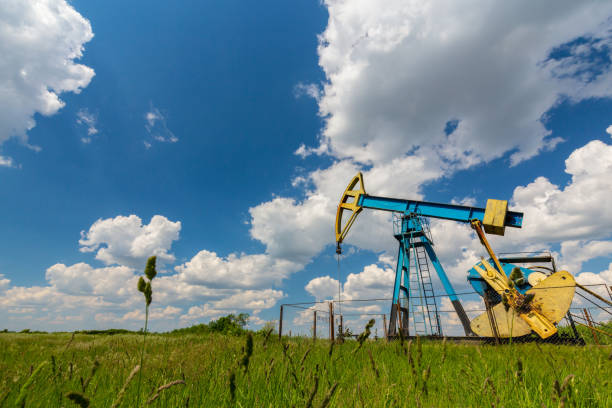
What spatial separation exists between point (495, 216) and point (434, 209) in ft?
9.52

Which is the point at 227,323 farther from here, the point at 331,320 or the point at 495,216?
the point at 495,216

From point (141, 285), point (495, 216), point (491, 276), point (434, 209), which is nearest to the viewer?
point (141, 285)

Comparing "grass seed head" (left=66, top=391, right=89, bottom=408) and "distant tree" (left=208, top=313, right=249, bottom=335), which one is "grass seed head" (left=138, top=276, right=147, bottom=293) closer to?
"grass seed head" (left=66, top=391, right=89, bottom=408)

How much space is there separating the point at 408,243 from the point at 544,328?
22.8ft

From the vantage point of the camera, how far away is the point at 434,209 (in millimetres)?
16078

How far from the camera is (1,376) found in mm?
3260

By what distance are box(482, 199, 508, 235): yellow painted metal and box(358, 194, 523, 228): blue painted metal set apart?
1.12 feet

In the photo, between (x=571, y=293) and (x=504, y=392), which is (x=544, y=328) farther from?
(x=504, y=392)

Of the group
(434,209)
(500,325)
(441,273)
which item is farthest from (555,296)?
(434,209)

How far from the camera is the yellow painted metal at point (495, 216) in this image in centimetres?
1374

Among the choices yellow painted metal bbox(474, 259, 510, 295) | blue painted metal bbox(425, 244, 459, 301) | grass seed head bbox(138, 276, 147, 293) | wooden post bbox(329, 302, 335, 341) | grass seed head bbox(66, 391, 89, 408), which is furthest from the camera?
blue painted metal bbox(425, 244, 459, 301)

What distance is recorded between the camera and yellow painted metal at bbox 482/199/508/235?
13742mm

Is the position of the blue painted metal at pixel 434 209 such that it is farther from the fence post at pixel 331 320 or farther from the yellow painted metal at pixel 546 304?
the fence post at pixel 331 320

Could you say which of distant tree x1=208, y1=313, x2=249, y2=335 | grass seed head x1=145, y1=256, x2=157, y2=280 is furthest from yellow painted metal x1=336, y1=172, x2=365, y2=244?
grass seed head x1=145, y1=256, x2=157, y2=280
